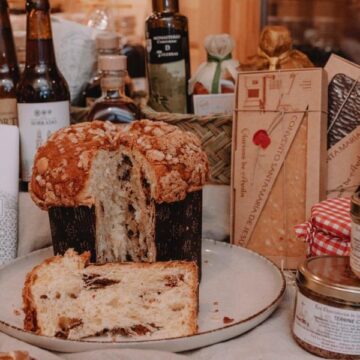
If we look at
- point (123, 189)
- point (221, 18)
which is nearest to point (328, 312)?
point (123, 189)

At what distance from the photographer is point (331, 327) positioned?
0.73 meters

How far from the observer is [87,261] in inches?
34.0

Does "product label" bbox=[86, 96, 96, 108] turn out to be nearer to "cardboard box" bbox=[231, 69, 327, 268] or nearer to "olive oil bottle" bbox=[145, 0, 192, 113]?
"olive oil bottle" bbox=[145, 0, 192, 113]

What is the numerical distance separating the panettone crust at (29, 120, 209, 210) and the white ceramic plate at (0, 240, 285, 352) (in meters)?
0.16

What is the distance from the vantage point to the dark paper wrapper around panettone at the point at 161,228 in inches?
36.7

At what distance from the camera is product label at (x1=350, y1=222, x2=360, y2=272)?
75 centimetres

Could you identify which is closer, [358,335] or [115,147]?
[358,335]

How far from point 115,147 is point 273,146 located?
304mm

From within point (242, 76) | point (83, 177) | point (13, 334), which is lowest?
point (13, 334)

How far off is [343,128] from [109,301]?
20.8 inches

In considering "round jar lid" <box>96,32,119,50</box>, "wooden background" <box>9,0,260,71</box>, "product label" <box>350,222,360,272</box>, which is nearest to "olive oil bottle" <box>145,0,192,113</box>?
"round jar lid" <box>96,32,119,50</box>

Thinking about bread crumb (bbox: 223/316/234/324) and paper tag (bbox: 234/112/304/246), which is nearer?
bread crumb (bbox: 223/316/234/324)

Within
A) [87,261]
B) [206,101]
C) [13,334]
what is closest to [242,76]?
[206,101]

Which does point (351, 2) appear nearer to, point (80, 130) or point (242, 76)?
point (242, 76)
